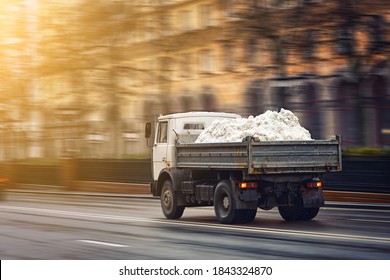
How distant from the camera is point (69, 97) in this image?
4575 cm

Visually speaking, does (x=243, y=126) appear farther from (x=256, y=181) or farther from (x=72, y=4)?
(x=72, y=4)

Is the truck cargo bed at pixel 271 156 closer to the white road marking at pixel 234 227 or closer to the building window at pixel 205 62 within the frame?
the white road marking at pixel 234 227

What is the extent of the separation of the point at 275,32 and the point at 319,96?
8.63ft

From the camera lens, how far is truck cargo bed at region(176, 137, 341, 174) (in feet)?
59.8

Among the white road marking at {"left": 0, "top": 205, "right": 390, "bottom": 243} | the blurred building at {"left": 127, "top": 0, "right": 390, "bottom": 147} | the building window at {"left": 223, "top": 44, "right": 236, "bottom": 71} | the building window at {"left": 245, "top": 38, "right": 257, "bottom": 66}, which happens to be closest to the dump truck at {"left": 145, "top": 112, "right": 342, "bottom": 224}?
the white road marking at {"left": 0, "top": 205, "right": 390, "bottom": 243}

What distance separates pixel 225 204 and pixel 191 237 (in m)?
3.21

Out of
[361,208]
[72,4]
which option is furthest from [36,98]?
[361,208]

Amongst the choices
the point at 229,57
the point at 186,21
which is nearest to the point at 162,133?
the point at 229,57

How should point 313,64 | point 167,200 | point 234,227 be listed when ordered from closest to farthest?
1. point 234,227
2. point 167,200
3. point 313,64

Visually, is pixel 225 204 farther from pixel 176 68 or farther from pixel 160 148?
pixel 176 68

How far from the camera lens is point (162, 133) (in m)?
21.5

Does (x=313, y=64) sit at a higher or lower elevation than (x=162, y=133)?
higher

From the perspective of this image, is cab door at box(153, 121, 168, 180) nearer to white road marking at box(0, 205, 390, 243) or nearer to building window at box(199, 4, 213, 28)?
white road marking at box(0, 205, 390, 243)

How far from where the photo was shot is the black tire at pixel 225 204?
18484mm
